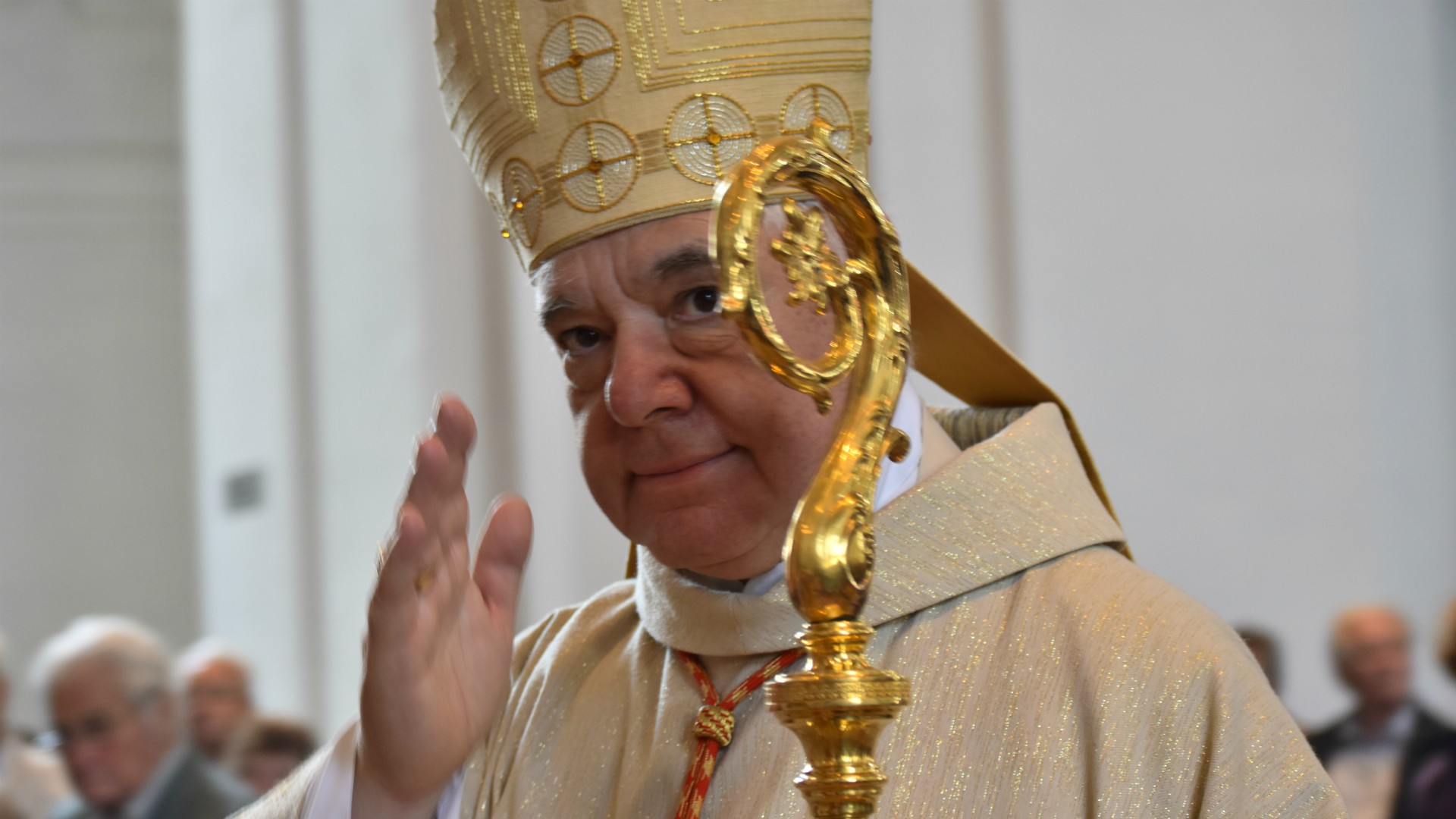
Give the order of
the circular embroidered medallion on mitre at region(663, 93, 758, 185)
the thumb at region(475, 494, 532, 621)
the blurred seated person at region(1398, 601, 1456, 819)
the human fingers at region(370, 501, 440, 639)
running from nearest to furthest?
1. the human fingers at region(370, 501, 440, 639)
2. the thumb at region(475, 494, 532, 621)
3. the circular embroidered medallion on mitre at region(663, 93, 758, 185)
4. the blurred seated person at region(1398, 601, 1456, 819)

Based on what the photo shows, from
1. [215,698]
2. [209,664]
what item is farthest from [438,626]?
[209,664]

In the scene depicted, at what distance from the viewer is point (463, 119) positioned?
Answer: 228 cm

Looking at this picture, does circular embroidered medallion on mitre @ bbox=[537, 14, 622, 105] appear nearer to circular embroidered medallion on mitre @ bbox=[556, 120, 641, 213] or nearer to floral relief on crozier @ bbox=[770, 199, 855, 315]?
circular embroidered medallion on mitre @ bbox=[556, 120, 641, 213]

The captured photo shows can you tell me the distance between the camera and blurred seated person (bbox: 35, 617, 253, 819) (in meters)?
4.98

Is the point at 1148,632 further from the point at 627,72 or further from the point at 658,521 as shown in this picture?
the point at 627,72

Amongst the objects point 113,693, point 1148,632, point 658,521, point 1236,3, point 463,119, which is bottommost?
point 113,693

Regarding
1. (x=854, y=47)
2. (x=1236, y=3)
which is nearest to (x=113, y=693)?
(x=854, y=47)

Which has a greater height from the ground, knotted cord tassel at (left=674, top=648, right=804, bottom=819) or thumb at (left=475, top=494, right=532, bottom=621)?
thumb at (left=475, top=494, right=532, bottom=621)

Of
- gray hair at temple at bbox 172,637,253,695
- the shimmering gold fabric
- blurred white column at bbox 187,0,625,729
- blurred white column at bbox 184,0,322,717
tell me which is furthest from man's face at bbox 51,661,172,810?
the shimmering gold fabric

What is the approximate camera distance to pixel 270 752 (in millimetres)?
5113

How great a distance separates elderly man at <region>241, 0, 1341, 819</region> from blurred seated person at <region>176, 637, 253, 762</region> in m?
3.52

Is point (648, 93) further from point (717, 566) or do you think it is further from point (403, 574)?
point (403, 574)

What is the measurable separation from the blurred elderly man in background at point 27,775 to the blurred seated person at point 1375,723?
4199mm

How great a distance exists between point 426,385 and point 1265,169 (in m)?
2.99
